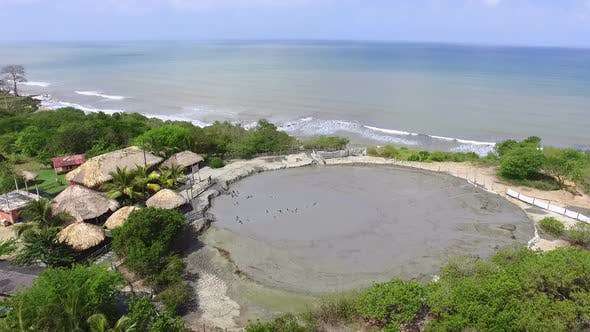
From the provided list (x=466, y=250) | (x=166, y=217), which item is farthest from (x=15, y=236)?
(x=466, y=250)

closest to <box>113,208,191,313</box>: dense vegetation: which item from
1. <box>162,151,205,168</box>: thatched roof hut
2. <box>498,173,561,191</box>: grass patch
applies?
<box>162,151,205,168</box>: thatched roof hut

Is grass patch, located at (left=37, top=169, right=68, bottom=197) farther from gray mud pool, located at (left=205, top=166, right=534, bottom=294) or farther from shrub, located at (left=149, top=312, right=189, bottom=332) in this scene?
shrub, located at (left=149, top=312, right=189, bottom=332)

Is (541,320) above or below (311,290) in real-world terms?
above

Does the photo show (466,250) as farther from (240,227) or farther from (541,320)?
(240,227)

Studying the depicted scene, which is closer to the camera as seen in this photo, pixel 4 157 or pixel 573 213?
pixel 573 213

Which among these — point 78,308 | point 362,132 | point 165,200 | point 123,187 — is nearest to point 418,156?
point 362,132

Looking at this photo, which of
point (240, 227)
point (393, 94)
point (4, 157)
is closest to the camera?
point (240, 227)
